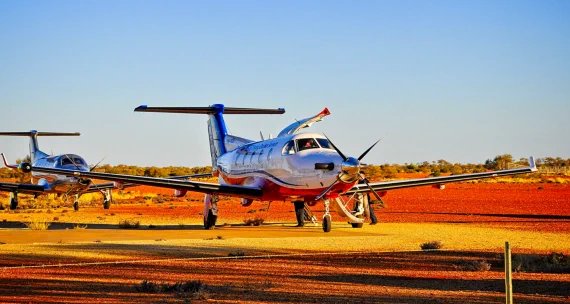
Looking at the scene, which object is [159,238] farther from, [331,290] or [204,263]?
[331,290]

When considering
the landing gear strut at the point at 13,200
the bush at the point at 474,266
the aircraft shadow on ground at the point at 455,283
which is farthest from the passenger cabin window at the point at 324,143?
the landing gear strut at the point at 13,200

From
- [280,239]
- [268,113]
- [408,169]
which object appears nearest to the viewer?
[280,239]

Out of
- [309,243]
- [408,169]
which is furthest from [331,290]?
[408,169]

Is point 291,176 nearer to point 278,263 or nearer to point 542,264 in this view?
point 278,263

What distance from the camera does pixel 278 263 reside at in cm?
1916

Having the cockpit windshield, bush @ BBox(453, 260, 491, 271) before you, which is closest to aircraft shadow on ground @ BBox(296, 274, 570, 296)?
bush @ BBox(453, 260, 491, 271)

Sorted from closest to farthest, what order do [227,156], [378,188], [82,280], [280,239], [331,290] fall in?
[331,290], [82,280], [280,239], [378,188], [227,156]

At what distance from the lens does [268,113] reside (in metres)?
40.3

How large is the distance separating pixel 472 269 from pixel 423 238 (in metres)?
8.27

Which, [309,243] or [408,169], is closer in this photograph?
[309,243]

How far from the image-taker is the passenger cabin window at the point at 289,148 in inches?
1110

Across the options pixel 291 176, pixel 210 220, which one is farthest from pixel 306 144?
pixel 210 220

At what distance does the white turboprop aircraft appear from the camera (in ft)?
86.5

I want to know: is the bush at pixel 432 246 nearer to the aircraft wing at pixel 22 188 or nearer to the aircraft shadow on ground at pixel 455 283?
the aircraft shadow on ground at pixel 455 283
